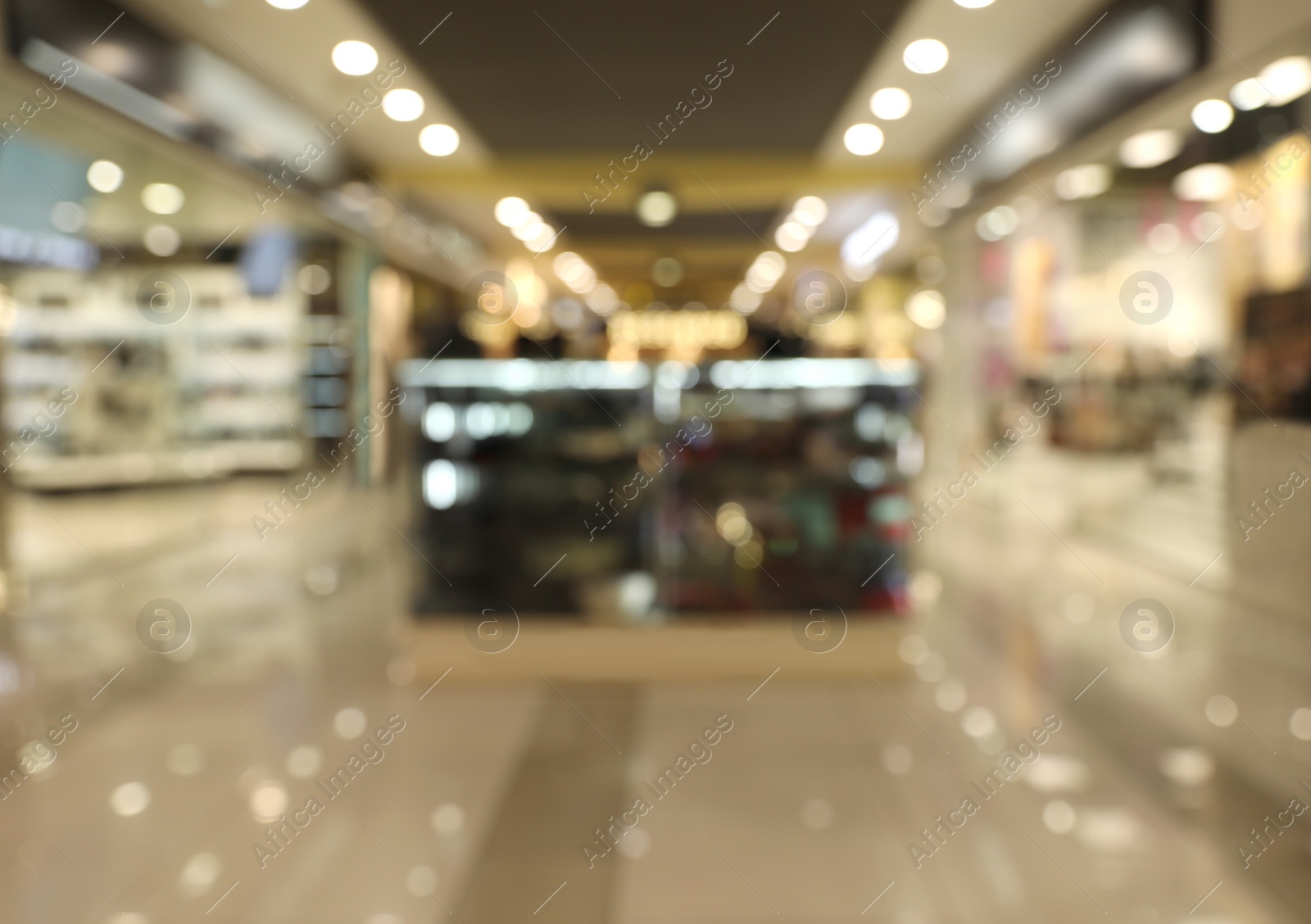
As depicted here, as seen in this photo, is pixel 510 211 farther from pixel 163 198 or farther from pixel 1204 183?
pixel 1204 183

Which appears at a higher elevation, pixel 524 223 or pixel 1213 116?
pixel 524 223

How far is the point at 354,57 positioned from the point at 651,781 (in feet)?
9.93

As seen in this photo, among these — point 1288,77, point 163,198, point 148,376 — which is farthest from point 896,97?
point 148,376

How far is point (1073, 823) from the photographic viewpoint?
2.88 metres

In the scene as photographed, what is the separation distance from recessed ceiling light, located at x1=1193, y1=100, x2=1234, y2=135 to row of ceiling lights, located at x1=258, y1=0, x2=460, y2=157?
3364 millimetres

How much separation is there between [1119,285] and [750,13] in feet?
19.2

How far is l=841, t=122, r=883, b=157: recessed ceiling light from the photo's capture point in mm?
4477

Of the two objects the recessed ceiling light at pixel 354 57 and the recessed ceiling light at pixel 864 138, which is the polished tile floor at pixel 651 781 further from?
the recessed ceiling light at pixel 864 138

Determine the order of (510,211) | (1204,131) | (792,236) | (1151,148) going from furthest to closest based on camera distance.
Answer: (792,236) → (1151,148) → (510,211) → (1204,131)

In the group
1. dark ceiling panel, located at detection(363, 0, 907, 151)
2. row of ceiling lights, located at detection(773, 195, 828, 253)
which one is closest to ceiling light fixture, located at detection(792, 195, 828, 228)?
row of ceiling lights, located at detection(773, 195, 828, 253)

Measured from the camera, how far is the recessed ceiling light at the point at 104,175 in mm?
6062

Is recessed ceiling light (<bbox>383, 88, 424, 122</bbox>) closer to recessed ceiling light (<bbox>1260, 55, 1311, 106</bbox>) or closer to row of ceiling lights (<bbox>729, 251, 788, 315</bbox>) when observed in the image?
row of ceiling lights (<bbox>729, 251, 788, 315</bbox>)

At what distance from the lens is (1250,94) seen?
4051mm

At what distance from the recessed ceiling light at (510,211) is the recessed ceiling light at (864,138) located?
5.71 ft
